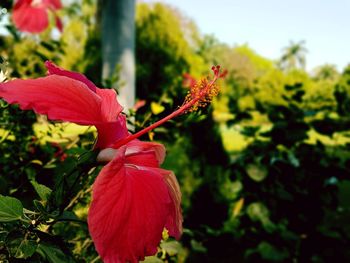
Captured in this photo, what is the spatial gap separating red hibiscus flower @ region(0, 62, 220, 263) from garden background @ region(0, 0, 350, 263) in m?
0.07

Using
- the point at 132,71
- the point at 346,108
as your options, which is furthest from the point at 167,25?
the point at 346,108

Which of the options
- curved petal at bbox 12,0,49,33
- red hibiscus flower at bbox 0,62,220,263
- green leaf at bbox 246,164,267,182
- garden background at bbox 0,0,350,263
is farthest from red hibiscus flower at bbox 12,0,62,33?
green leaf at bbox 246,164,267,182

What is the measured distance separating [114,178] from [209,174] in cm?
349

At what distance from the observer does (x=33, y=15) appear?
1.58m

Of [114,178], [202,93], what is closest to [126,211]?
[114,178]

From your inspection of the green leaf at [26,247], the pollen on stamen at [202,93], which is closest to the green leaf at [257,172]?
the pollen on stamen at [202,93]

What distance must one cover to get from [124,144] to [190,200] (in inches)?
123

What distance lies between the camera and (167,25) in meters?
10.2

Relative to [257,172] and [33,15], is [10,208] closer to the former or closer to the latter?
[33,15]

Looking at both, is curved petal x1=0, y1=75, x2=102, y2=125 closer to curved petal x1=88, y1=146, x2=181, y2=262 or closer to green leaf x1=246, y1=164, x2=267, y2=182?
curved petal x1=88, y1=146, x2=181, y2=262

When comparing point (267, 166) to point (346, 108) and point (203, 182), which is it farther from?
point (203, 182)

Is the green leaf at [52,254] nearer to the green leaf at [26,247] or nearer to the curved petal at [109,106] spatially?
the green leaf at [26,247]

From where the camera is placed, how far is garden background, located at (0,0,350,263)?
0.84m

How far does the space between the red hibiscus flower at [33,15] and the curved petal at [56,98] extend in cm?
90
